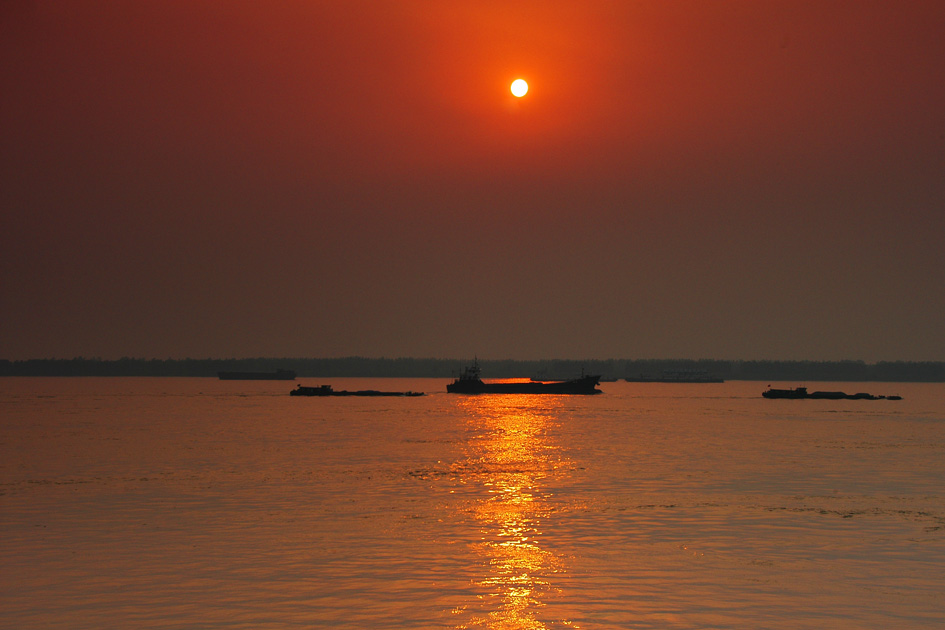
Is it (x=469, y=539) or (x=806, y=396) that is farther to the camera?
(x=806, y=396)

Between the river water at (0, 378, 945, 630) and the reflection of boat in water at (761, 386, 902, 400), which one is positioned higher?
the reflection of boat in water at (761, 386, 902, 400)

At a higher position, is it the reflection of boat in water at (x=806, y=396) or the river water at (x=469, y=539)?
the reflection of boat in water at (x=806, y=396)

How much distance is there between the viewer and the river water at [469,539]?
18.7 metres

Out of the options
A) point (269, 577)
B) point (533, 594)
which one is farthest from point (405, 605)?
point (269, 577)

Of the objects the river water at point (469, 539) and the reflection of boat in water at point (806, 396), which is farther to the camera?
the reflection of boat in water at point (806, 396)

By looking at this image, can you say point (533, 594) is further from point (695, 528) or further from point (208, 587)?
point (695, 528)

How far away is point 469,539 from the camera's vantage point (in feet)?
87.8

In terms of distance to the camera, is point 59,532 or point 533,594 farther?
point 59,532

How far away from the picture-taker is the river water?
18.7 meters

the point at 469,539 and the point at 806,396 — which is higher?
the point at 806,396

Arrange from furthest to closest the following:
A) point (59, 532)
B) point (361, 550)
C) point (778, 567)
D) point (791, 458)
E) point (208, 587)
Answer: point (791, 458) → point (59, 532) → point (361, 550) → point (778, 567) → point (208, 587)

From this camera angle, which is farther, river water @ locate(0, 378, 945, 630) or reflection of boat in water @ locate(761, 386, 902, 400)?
reflection of boat in water @ locate(761, 386, 902, 400)

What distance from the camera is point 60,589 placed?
20547mm

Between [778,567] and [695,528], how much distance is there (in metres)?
5.90
